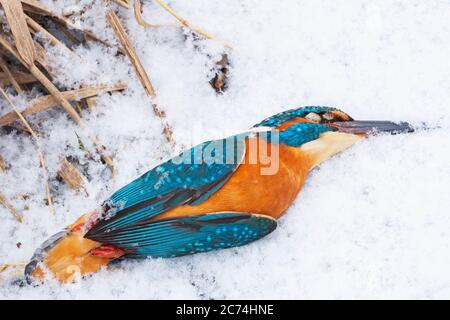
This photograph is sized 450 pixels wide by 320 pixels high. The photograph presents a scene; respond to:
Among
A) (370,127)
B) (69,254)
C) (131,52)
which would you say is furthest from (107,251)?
(370,127)

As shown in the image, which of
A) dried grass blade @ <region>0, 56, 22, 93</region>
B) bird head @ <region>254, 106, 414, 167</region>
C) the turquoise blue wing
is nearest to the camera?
the turquoise blue wing

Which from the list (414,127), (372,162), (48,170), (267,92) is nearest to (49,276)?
(48,170)

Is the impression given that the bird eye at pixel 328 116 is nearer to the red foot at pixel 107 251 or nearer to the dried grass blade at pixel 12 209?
the red foot at pixel 107 251

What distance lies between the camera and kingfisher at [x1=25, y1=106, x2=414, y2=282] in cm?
228

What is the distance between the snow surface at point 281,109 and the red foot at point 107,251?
10 centimetres

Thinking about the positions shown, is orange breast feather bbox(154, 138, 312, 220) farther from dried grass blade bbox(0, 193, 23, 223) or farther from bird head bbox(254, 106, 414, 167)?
dried grass blade bbox(0, 193, 23, 223)

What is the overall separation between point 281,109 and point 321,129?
0.24 meters

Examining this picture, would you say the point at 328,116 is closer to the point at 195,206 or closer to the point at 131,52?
the point at 195,206

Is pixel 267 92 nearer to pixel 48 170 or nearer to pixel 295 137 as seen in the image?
pixel 295 137

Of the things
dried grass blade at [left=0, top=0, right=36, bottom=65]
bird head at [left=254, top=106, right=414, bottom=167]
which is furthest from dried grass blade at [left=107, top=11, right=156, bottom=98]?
bird head at [left=254, top=106, right=414, bottom=167]

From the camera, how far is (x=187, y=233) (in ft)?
7.46

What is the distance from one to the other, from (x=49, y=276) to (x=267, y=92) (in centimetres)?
106

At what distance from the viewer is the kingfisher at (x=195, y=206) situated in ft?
7.49

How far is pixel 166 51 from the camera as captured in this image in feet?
8.75
